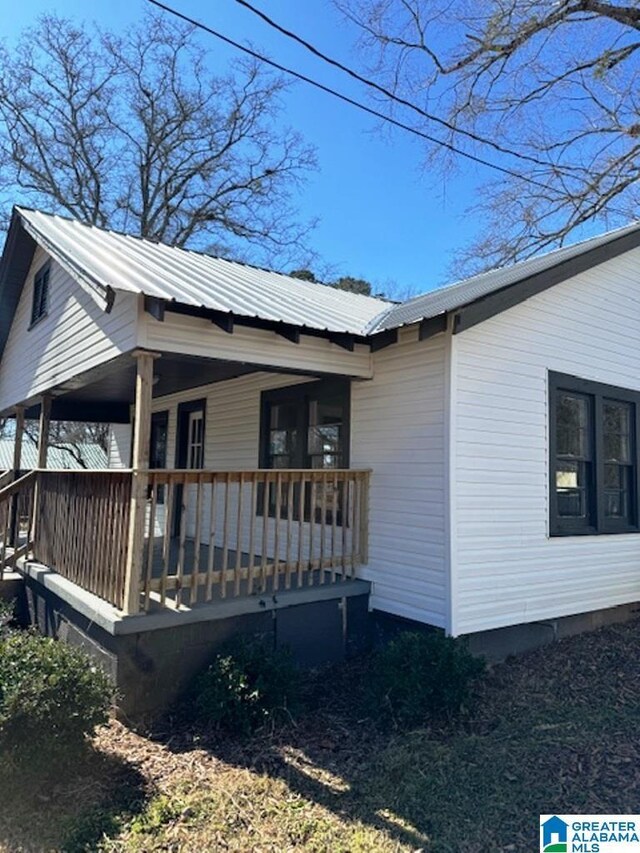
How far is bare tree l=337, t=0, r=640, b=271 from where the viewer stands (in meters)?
10.1

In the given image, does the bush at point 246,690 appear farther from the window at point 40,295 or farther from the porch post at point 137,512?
the window at point 40,295

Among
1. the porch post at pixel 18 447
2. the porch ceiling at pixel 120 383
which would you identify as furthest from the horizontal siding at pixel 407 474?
the porch post at pixel 18 447

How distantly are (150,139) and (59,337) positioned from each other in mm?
19147

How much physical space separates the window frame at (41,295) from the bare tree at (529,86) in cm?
613

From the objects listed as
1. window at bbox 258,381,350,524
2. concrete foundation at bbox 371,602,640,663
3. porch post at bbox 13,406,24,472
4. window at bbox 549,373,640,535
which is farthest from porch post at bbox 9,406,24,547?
window at bbox 549,373,640,535

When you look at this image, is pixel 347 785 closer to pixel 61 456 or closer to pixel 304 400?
pixel 304 400

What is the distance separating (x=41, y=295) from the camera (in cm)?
953

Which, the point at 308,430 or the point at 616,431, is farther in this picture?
the point at 308,430

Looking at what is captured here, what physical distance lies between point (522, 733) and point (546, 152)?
13014 mm

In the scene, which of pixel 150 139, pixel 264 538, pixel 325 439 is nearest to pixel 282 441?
pixel 325 439

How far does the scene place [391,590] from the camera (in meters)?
6.08

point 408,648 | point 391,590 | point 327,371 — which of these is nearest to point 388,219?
point 327,371

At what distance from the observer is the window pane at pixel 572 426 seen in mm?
6742

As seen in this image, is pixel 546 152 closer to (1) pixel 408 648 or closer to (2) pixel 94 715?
(1) pixel 408 648
